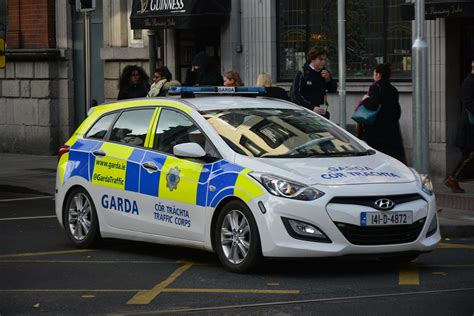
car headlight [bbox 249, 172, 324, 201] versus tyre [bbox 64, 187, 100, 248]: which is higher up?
car headlight [bbox 249, 172, 324, 201]

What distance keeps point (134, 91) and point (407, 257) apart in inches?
318

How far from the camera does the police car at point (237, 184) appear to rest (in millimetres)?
9766

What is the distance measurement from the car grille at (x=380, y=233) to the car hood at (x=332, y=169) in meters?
0.37

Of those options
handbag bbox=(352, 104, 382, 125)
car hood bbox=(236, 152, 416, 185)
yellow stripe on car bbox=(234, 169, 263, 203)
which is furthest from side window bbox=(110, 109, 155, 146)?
handbag bbox=(352, 104, 382, 125)

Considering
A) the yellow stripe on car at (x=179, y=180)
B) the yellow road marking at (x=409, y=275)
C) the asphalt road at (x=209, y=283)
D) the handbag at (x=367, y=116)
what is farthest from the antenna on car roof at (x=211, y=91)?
the handbag at (x=367, y=116)

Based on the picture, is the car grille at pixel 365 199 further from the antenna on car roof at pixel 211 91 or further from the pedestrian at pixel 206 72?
the pedestrian at pixel 206 72

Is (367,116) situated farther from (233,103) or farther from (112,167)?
(112,167)

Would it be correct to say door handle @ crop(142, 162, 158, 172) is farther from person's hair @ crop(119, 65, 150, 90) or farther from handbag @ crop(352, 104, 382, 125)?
person's hair @ crop(119, 65, 150, 90)

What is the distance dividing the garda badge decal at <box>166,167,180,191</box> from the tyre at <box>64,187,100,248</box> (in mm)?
1282

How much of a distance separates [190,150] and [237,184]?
65 cm

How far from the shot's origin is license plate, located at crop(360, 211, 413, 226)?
977cm

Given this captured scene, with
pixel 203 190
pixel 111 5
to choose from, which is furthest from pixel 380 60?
pixel 203 190

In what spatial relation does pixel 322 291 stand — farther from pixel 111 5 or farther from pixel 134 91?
pixel 111 5

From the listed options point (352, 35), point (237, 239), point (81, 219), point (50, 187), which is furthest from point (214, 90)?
point (352, 35)
